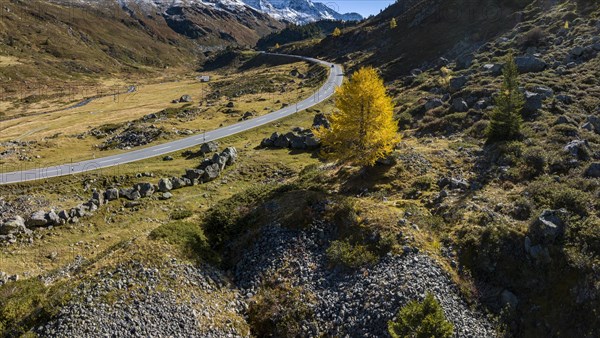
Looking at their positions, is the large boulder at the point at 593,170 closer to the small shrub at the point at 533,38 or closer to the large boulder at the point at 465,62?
the small shrub at the point at 533,38

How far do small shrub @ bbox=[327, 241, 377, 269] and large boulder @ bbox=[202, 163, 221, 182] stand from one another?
93.2 ft

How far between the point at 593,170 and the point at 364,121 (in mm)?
17740

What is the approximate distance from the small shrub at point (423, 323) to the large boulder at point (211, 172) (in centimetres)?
3571

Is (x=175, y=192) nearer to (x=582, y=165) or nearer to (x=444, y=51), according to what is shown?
(x=582, y=165)

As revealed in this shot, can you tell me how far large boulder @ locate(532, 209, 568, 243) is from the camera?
21.5 metres

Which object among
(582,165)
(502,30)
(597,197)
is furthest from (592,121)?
(502,30)

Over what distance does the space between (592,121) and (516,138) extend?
321 inches

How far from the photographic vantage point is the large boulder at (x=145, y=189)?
43188mm

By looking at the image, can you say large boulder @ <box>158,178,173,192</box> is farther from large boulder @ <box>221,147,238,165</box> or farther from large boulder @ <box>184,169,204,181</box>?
large boulder @ <box>221,147,238,165</box>

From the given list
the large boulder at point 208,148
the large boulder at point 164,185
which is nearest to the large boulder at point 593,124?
the large boulder at point 164,185

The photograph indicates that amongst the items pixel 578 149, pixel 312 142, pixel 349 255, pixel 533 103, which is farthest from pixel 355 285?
pixel 312 142

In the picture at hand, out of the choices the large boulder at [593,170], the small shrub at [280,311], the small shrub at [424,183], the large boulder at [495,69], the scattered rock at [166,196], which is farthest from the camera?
the large boulder at [495,69]

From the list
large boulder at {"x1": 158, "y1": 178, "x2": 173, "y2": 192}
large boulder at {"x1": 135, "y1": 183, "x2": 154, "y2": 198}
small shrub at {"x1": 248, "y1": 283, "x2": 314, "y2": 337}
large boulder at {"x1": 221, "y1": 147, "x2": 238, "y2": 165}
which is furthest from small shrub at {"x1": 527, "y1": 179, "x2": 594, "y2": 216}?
large boulder at {"x1": 221, "y1": 147, "x2": 238, "y2": 165}

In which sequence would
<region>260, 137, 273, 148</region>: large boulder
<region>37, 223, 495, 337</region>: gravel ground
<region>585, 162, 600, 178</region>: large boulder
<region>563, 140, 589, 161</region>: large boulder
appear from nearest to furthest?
<region>37, 223, 495, 337</region>: gravel ground < <region>585, 162, 600, 178</region>: large boulder < <region>563, 140, 589, 161</region>: large boulder < <region>260, 137, 273, 148</region>: large boulder
